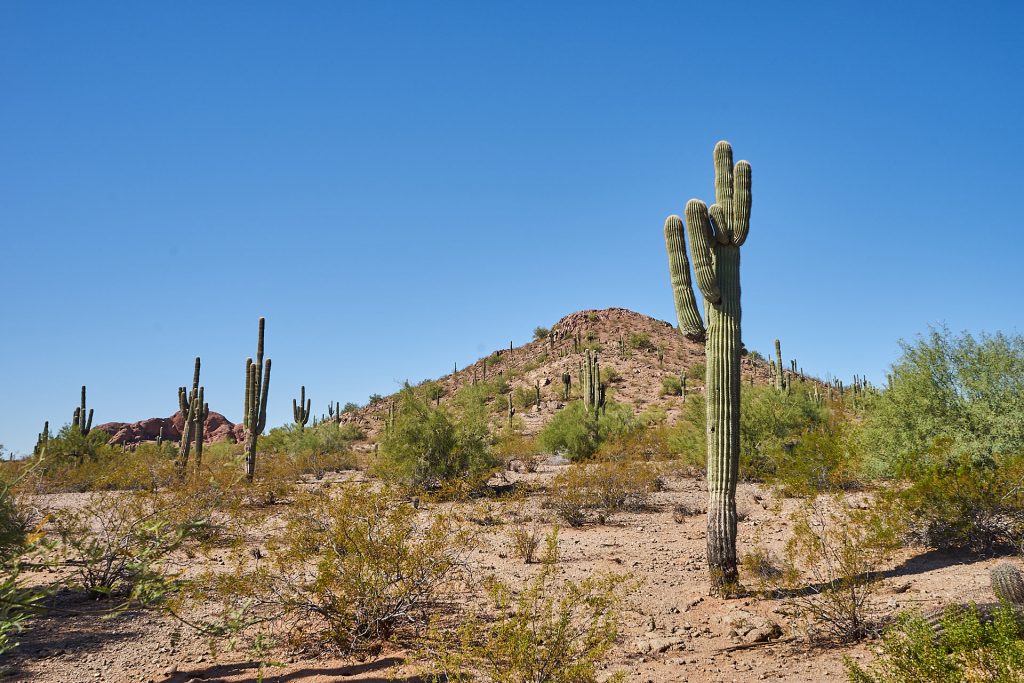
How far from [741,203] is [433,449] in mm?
10782

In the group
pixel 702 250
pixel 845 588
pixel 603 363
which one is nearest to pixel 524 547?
pixel 845 588

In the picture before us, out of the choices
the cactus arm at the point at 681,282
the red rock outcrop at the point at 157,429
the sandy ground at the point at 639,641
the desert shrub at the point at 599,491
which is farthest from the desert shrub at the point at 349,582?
the red rock outcrop at the point at 157,429

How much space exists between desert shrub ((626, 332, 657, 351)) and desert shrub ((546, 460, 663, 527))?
4050cm

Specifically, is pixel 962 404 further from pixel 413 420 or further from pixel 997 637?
pixel 413 420

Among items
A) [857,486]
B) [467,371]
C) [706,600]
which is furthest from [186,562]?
[467,371]

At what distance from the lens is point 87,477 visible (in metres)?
18.5

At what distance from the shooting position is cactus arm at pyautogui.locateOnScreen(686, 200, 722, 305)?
9.32 m

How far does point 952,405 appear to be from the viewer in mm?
12977

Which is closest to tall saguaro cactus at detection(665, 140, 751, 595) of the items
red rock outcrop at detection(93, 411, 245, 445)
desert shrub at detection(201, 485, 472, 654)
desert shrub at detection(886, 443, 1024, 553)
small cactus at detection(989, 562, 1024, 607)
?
desert shrub at detection(886, 443, 1024, 553)

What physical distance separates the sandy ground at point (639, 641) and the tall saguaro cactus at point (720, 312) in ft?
2.61

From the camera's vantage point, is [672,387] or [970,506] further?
[672,387]

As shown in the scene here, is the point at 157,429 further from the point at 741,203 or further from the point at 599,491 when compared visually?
the point at 741,203

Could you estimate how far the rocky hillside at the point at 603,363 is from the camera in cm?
4556

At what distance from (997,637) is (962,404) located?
10.5 metres
